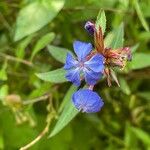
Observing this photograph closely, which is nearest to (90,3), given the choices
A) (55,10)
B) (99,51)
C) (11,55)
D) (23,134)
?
(55,10)

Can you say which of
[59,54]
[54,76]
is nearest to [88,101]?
[54,76]

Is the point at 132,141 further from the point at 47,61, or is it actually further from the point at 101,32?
the point at 101,32

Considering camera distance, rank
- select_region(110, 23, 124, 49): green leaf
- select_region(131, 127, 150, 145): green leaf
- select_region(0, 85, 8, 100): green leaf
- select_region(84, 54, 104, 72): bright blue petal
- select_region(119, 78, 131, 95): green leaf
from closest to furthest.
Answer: select_region(84, 54, 104, 72): bright blue petal < select_region(110, 23, 124, 49): green leaf < select_region(0, 85, 8, 100): green leaf < select_region(119, 78, 131, 95): green leaf < select_region(131, 127, 150, 145): green leaf

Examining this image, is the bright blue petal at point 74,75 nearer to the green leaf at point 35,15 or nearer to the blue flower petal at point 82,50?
the blue flower petal at point 82,50

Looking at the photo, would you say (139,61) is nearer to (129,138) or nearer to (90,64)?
(129,138)

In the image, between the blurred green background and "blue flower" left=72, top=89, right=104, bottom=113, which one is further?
the blurred green background

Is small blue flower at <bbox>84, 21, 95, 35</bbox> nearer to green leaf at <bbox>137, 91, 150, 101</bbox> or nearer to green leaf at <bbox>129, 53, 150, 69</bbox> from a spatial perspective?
green leaf at <bbox>129, 53, 150, 69</bbox>

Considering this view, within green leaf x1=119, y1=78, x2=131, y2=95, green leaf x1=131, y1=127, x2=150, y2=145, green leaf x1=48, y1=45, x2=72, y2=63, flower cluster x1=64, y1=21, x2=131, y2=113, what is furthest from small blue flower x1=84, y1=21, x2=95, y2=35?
green leaf x1=131, y1=127, x2=150, y2=145
